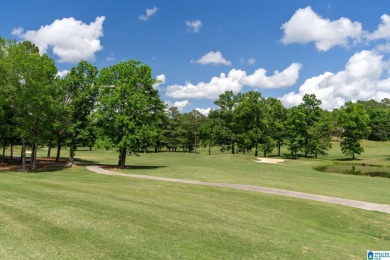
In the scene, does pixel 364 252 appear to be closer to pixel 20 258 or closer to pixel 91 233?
pixel 91 233

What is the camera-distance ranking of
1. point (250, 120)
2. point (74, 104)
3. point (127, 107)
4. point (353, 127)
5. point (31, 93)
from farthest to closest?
point (250, 120) → point (353, 127) → point (74, 104) → point (127, 107) → point (31, 93)

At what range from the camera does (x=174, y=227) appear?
12469 mm

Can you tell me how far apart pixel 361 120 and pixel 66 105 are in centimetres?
6009

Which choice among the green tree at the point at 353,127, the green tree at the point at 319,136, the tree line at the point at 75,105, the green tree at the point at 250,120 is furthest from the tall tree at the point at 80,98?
the green tree at the point at 353,127

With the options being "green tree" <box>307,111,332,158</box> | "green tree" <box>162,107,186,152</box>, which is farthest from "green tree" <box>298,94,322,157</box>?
"green tree" <box>162,107,186,152</box>

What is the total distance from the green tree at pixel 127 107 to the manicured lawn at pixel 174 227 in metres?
19.2

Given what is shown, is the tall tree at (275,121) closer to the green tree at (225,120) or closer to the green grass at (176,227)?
the green tree at (225,120)

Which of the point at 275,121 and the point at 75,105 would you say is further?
the point at 275,121

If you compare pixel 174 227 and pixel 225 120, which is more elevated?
pixel 225 120

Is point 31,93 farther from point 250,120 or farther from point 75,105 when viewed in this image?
point 250,120

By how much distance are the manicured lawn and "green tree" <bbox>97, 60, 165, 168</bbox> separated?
19228 mm

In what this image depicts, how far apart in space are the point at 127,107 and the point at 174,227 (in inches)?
1131

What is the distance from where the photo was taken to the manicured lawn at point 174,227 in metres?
9.79

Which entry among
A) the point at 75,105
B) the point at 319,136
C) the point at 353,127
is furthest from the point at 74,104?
the point at 353,127
